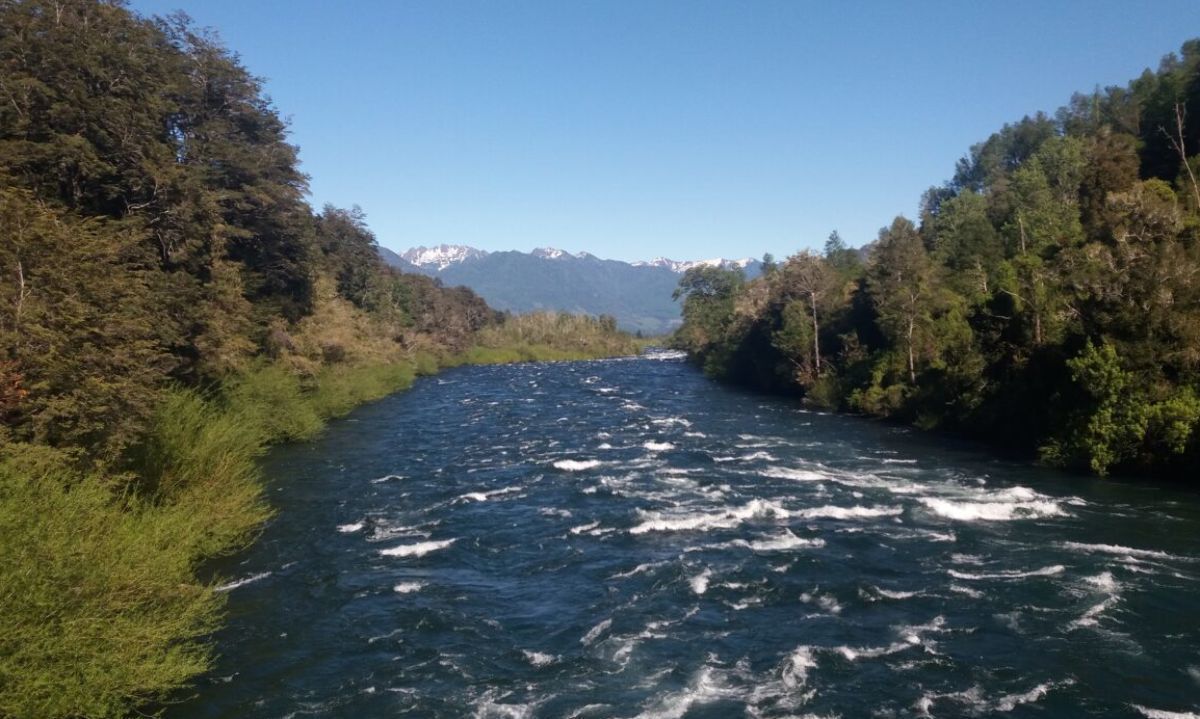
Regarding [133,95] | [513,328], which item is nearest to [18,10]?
[133,95]

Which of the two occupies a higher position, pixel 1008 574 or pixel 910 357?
pixel 910 357

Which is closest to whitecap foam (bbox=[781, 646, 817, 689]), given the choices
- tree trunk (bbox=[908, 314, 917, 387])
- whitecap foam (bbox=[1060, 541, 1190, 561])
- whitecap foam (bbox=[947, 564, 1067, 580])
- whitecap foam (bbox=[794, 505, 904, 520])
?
whitecap foam (bbox=[947, 564, 1067, 580])

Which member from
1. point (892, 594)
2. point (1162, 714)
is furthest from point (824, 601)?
point (1162, 714)

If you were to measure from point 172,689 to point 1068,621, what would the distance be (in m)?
17.5

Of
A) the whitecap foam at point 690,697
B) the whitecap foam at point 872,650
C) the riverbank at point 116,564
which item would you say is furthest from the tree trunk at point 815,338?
the whitecap foam at point 690,697

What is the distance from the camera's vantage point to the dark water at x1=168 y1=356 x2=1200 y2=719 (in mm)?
14242

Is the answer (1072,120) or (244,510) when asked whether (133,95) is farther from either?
(1072,120)

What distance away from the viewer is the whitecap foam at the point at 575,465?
34.2m

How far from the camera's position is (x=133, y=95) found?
29984 mm

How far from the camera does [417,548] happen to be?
909 inches

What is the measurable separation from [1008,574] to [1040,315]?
21396 mm

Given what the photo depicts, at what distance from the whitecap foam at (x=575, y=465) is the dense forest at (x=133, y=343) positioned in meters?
12.1

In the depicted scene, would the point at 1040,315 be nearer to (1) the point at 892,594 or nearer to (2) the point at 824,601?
(1) the point at 892,594

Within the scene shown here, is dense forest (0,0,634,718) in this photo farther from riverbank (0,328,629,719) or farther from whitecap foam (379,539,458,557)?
whitecap foam (379,539,458,557)
